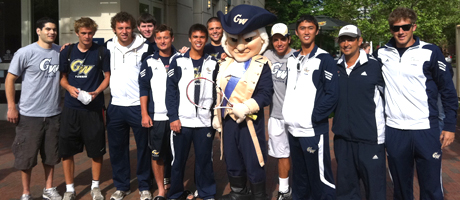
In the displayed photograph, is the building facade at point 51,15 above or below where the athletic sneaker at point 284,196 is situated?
above

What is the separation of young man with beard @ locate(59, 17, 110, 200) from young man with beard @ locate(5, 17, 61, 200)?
14cm

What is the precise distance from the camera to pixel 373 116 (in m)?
4.08

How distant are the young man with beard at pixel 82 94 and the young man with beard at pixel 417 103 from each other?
3.17 metres

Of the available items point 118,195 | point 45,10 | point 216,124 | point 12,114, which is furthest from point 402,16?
point 45,10

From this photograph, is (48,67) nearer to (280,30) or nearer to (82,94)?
(82,94)

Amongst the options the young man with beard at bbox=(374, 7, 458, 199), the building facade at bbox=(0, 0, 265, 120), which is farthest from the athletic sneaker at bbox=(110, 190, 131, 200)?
the building facade at bbox=(0, 0, 265, 120)

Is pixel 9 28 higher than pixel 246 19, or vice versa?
pixel 9 28

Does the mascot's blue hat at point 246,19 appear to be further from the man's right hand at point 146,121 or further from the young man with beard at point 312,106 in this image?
the man's right hand at point 146,121

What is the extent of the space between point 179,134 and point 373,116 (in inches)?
81.2

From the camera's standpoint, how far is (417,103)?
3.92m

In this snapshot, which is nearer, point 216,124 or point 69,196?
point 216,124

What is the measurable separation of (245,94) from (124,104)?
1548 millimetres

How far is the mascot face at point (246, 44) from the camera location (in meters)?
4.48

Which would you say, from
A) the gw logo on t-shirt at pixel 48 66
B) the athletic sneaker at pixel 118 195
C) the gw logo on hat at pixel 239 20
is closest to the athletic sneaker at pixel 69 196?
the athletic sneaker at pixel 118 195
